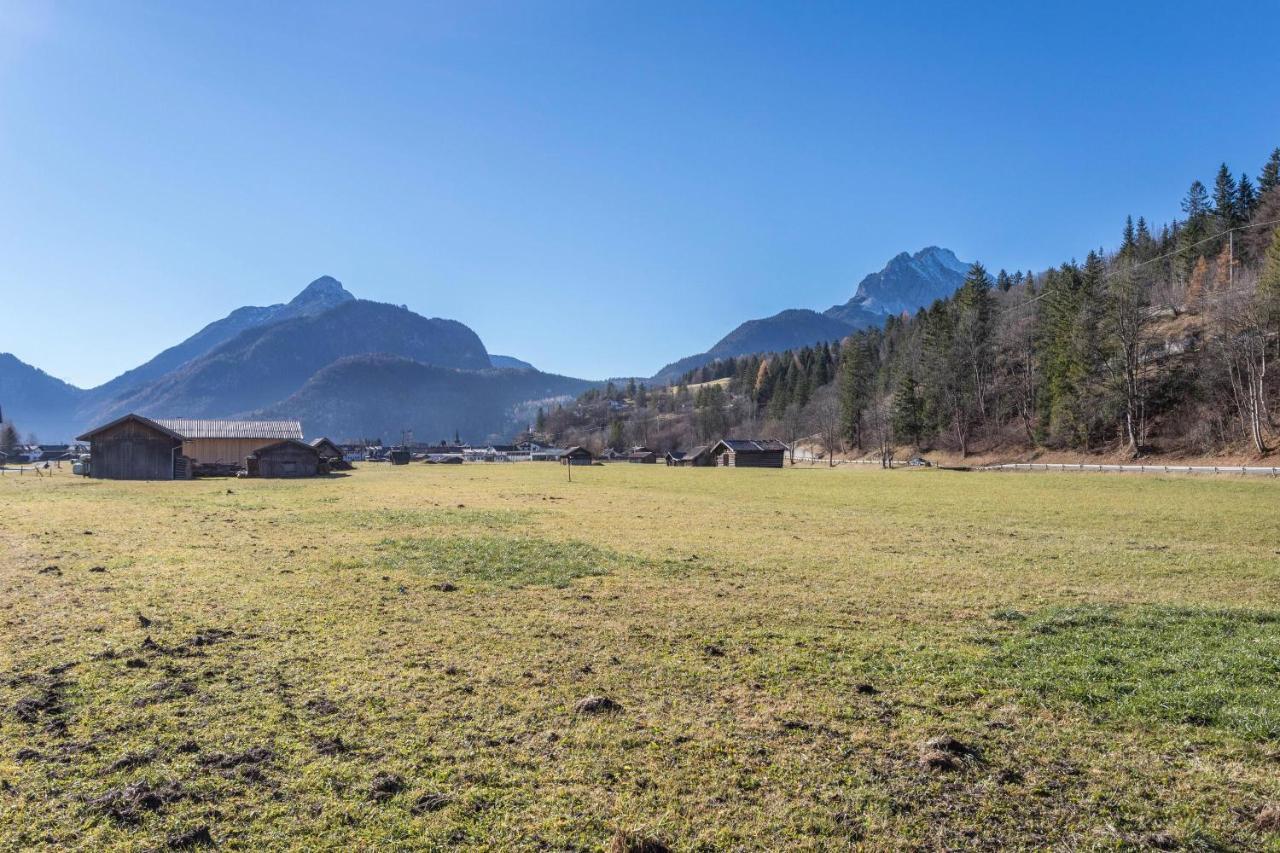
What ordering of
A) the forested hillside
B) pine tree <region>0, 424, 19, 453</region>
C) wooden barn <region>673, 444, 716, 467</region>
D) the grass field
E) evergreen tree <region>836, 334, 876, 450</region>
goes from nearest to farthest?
1. the grass field
2. the forested hillside
3. evergreen tree <region>836, 334, 876, 450</region>
4. wooden barn <region>673, 444, 716, 467</region>
5. pine tree <region>0, 424, 19, 453</region>

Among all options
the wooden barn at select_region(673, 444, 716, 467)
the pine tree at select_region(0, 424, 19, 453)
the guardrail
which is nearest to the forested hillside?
the guardrail

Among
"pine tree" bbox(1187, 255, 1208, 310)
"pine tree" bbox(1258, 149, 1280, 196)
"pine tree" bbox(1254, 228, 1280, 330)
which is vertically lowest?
"pine tree" bbox(1254, 228, 1280, 330)

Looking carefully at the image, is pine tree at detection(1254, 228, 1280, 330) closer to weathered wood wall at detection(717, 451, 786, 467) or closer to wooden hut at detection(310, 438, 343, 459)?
weathered wood wall at detection(717, 451, 786, 467)

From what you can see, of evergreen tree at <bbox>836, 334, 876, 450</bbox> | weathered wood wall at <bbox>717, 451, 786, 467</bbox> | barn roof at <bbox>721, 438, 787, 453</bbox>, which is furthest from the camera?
evergreen tree at <bbox>836, 334, 876, 450</bbox>

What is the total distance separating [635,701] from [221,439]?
8346cm

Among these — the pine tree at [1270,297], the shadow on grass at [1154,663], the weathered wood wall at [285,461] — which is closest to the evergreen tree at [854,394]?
the pine tree at [1270,297]

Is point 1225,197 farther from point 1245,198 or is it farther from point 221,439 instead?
point 221,439

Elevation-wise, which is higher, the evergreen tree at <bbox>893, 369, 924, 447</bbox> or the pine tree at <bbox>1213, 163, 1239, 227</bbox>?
the pine tree at <bbox>1213, 163, 1239, 227</bbox>

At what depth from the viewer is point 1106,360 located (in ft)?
251

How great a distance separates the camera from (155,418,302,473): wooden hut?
244ft

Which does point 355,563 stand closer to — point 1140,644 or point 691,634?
point 691,634

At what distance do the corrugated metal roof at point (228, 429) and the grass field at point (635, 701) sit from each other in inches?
2656

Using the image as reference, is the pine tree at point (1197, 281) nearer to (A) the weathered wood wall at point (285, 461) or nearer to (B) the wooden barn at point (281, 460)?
(A) the weathered wood wall at point (285, 461)

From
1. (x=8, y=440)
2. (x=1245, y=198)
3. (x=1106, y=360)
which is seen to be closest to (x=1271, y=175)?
(x=1245, y=198)
